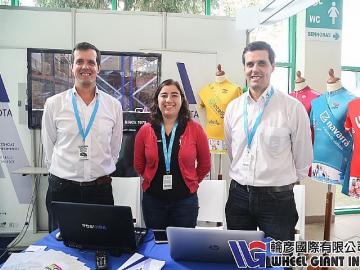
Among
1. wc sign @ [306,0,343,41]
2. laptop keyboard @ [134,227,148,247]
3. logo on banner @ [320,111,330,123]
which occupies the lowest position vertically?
laptop keyboard @ [134,227,148,247]

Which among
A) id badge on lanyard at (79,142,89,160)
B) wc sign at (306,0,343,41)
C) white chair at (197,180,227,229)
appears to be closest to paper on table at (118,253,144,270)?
id badge on lanyard at (79,142,89,160)

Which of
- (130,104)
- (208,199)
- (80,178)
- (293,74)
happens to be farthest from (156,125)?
(293,74)

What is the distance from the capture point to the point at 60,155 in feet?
6.42

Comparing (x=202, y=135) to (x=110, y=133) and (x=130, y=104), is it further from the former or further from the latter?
(x=130, y=104)

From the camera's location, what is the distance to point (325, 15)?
167 inches

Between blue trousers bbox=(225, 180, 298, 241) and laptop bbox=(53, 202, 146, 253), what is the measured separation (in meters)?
0.74

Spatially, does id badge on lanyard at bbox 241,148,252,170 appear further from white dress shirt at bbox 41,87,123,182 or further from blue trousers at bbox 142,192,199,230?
white dress shirt at bbox 41,87,123,182

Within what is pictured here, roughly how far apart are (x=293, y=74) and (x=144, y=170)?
125 inches

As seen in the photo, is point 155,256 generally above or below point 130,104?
below

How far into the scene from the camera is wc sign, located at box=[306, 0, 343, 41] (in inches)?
165

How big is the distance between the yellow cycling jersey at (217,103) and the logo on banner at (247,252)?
2099 millimetres

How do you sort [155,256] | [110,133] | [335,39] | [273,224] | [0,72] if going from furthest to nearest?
[335,39] → [0,72] → [110,133] → [273,224] → [155,256]

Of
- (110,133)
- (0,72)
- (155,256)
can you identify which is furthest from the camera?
(0,72)

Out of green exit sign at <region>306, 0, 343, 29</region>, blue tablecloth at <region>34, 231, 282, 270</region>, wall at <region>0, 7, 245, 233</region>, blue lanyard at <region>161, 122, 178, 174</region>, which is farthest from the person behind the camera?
green exit sign at <region>306, 0, 343, 29</region>
